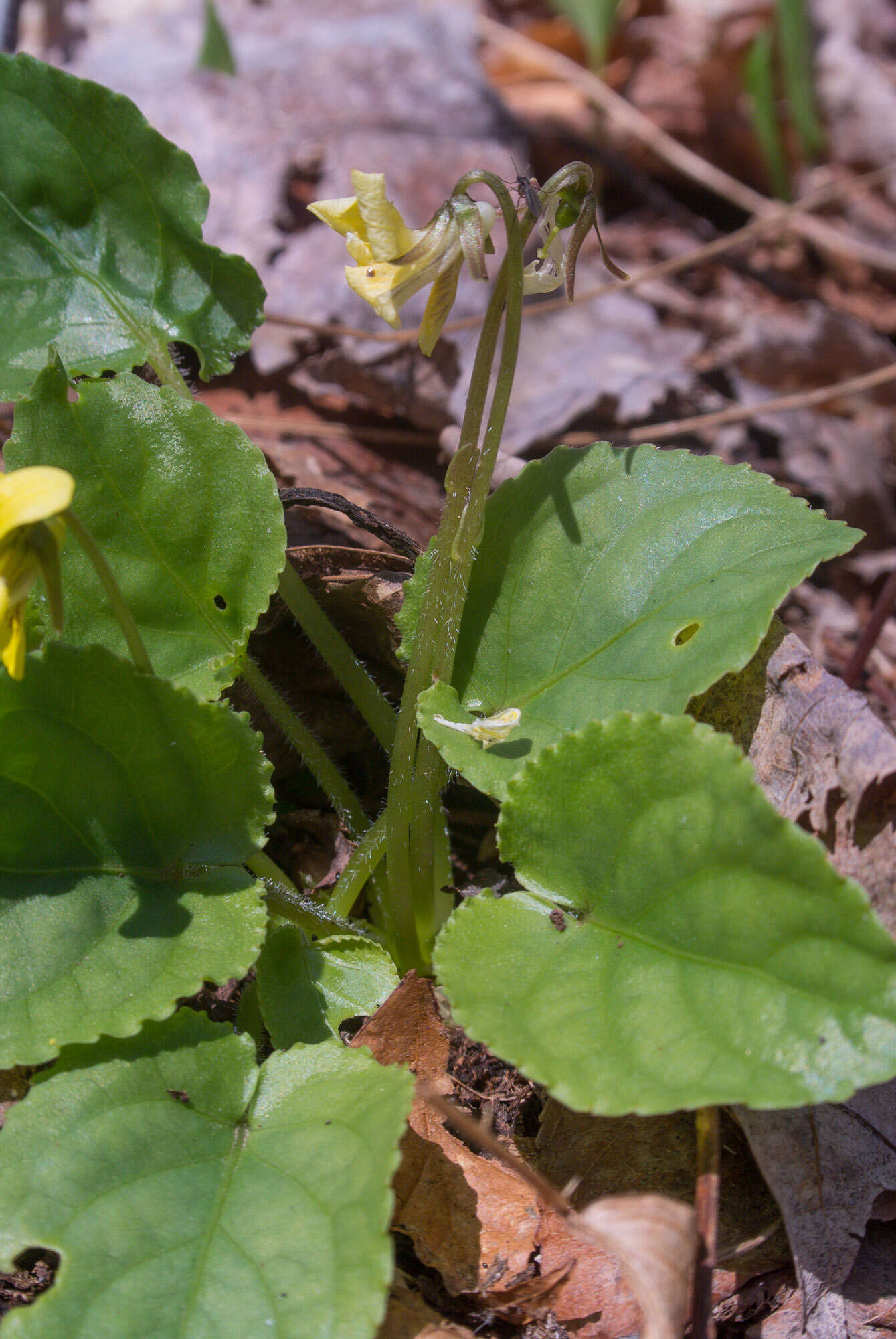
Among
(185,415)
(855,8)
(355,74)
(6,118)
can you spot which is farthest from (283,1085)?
(855,8)

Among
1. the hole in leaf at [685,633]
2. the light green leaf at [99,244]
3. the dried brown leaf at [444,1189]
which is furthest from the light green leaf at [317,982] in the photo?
the light green leaf at [99,244]

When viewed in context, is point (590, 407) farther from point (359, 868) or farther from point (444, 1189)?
point (444, 1189)

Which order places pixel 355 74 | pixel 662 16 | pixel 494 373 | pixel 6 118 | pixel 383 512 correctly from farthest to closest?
pixel 662 16 → pixel 355 74 → pixel 494 373 → pixel 383 512 → pixel 6 118

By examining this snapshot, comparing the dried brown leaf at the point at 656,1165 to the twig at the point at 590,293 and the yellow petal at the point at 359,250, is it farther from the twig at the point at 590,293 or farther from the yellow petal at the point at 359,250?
the twig at the point at 590,293

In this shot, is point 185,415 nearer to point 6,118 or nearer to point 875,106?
point 6,118

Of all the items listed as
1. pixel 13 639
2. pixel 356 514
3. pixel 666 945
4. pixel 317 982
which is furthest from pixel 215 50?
pixel 666 945

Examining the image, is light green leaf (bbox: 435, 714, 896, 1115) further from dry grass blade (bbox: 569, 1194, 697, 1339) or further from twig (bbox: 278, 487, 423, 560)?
twig (bbox: 278, 487, 423, 560)
